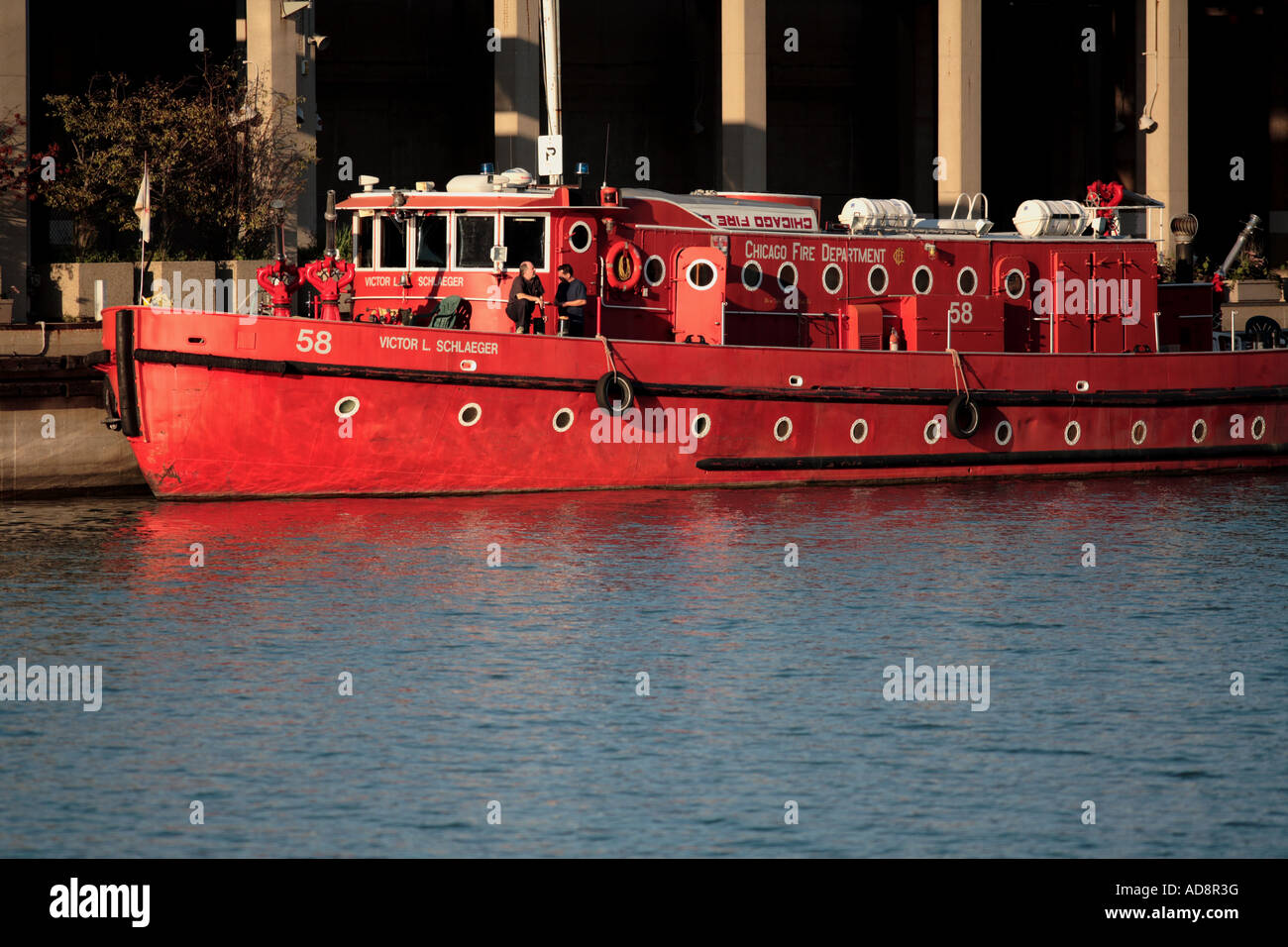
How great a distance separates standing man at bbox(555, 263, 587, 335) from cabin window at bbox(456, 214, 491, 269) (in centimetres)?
93

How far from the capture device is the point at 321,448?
2114 centimetres

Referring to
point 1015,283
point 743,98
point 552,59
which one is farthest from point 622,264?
point 743,98

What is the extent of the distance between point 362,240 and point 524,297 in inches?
90.4

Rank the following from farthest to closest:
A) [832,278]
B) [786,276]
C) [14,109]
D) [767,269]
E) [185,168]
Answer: [185,168] < [14,109] < [832,278] < [786,276] < [767,269]

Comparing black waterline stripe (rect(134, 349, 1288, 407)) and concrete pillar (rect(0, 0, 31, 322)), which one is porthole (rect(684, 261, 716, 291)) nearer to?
black waterline stripe (rect(134, 349, 1288, 407))

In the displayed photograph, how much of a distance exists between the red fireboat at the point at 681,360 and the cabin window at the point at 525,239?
27 millimetres

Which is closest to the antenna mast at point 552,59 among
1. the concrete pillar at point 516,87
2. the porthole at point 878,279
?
the porthole at point 878,279

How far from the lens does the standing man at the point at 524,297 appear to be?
2152 cm

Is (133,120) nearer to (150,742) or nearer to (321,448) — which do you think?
(321,448)

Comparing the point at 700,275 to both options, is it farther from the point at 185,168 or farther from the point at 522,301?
the point at 185,168

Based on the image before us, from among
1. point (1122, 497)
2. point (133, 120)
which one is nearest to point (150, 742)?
point (1122, 497)

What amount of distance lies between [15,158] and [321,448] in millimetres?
10982

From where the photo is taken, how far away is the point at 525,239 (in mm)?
22094
